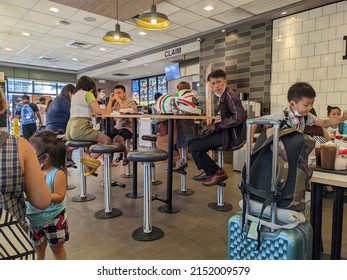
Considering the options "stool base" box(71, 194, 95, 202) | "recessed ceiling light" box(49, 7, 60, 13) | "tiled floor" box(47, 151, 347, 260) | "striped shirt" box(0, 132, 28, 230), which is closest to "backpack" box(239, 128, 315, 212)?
"tiled floor" box(47, 151, 347, 260)

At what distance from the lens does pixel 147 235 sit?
219 cm

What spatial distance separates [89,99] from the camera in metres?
2.93

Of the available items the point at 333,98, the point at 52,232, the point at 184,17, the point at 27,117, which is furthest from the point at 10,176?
the point at 27,117

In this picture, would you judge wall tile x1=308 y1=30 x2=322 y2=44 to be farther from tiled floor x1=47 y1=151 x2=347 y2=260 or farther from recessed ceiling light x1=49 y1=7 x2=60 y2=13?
recessed ceiling light x1=49 y1=7 x2=60 y2=13

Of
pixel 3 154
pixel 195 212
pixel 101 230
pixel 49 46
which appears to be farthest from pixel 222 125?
pixel 49 46

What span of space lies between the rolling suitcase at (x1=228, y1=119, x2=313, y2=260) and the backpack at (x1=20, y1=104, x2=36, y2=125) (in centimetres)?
709

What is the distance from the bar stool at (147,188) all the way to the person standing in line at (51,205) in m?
0.65

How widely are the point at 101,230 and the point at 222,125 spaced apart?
147 centimetres

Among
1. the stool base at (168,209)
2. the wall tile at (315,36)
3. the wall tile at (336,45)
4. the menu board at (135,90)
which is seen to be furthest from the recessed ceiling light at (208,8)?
the menu board at (135,90)

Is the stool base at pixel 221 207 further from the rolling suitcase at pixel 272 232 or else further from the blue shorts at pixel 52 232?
the blue shorts at pixel 52 232

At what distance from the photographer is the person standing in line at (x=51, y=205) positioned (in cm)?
141

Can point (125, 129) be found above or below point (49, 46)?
below

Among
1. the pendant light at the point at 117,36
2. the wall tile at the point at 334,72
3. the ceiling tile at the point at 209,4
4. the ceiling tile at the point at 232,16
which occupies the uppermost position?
the ceiling tile at the point at 209,4

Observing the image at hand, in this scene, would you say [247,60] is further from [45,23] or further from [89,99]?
[45,23]
